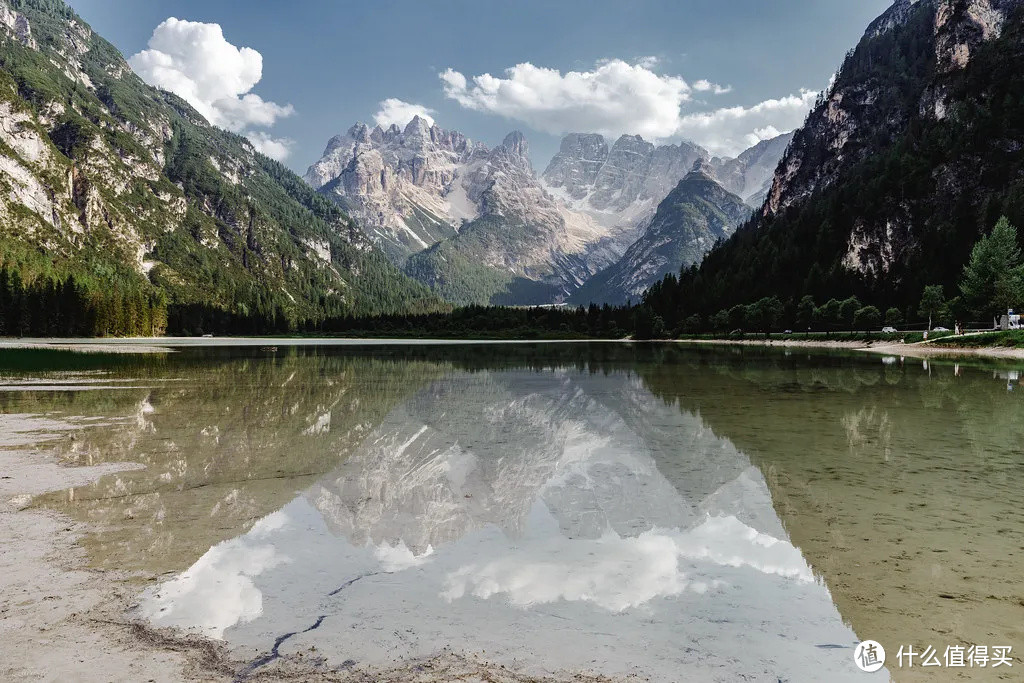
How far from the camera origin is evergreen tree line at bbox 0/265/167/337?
487 feet

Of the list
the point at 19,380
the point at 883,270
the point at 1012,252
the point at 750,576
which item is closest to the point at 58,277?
the point at 19,380

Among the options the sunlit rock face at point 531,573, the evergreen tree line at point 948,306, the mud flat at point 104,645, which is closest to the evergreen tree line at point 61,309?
the sunlit rock face at point 531,573

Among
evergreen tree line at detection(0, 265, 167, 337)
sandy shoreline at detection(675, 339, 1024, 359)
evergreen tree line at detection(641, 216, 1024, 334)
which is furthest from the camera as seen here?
evergreen tree line at detection(0, 265, 167, 337)

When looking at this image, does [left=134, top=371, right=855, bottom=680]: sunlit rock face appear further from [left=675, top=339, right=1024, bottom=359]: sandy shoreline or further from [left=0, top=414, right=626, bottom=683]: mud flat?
[left=675, top=339, right=1024, bottom=359]: sandy shoreline

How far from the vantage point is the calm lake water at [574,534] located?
24.7 feet

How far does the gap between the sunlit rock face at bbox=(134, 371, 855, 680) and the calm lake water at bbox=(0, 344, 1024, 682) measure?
5cm

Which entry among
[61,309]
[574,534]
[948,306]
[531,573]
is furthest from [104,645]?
[61,309]

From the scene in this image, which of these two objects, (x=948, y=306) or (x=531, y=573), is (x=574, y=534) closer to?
(x=531, y=573)

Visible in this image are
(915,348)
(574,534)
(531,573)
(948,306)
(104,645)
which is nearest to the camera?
(104,645)

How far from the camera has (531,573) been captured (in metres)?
9.82

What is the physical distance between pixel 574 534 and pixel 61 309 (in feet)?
614

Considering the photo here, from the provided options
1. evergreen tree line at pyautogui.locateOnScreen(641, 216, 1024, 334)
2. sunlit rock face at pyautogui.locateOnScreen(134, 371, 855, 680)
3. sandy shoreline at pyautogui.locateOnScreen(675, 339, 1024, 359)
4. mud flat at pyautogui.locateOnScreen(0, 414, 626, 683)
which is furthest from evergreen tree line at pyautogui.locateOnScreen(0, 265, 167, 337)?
evergreen tree line at pyautogui.locateOnScreen(641, 216, 1024, 334)

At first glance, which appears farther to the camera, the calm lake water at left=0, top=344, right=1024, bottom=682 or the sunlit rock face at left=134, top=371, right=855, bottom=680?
the calm lake water at left=0, top=344, right=1024, bottom=682

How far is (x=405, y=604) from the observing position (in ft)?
27.8
